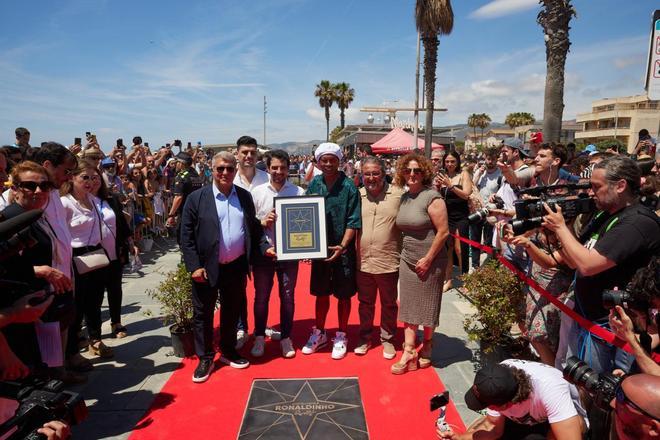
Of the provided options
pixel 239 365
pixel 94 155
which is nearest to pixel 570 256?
pixel 239 365

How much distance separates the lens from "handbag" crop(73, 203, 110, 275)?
12.4ft

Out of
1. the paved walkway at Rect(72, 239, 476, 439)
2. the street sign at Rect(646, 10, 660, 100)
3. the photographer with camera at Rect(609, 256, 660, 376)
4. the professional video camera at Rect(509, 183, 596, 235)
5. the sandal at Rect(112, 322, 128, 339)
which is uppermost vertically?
the street sign at Rect(646, 10, 660, 100)

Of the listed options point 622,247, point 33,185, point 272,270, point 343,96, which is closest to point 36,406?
point 33,185

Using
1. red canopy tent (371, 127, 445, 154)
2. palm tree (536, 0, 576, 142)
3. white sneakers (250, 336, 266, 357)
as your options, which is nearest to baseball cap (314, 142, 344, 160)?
white sneakers (250, 336, 266, 357)

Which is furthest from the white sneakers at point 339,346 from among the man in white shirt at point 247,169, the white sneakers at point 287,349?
the man in white shirt at point 247,169

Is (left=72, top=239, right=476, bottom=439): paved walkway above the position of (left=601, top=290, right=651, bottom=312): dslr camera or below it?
below

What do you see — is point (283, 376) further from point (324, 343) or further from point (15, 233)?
point (15, 233)

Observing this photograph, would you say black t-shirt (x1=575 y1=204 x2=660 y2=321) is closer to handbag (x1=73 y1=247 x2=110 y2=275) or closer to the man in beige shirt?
the man in beige shirt

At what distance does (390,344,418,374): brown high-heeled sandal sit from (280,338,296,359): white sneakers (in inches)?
40.1

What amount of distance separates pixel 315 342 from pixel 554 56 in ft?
24.2

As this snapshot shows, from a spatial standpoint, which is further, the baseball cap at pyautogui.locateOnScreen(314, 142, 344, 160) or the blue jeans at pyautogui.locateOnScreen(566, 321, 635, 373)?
the baseball cap at pyautogui.locateOnScreen(314, 142, 344, 160)

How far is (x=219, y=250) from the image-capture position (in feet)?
11.9

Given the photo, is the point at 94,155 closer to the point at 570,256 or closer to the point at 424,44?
the point at 570,256

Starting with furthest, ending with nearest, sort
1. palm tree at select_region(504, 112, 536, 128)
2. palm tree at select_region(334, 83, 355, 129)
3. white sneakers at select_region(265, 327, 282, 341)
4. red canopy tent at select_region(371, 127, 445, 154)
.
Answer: palm tree at select_region(504, 112, 536, 128) → palm tree at select_region(334, 83, 355, 129) → red canopy tent at select_region(371, 127, 445, 154) → white sneakers at select_region(265, 327, 282, 341)
